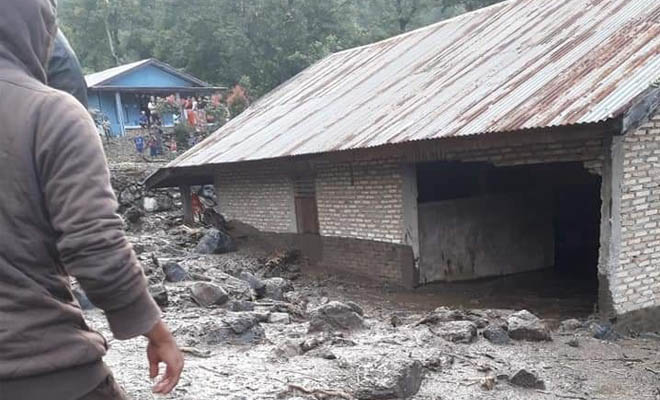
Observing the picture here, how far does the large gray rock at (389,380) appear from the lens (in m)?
3.81

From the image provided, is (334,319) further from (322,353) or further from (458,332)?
(458,332)

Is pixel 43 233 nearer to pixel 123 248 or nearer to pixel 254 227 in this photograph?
pixel 123 248

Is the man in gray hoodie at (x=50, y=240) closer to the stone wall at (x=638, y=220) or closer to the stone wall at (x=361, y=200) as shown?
the stone wall at (x=638, y=220)

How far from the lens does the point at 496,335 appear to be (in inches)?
224

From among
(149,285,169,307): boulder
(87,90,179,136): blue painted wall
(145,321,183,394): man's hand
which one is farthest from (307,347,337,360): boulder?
(87,90,179,136): blue painted wall

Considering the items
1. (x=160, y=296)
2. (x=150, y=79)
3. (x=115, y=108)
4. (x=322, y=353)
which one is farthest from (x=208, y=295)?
(x=150, y=79)

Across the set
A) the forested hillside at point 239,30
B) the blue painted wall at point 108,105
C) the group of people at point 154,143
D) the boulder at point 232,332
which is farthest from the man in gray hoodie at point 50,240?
the blue painted wall at point 108,105

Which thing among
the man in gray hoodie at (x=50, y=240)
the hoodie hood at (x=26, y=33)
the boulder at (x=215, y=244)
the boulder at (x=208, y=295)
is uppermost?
the hoodie hood at (x=26, y=33)

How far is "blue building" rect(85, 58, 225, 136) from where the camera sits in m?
27.0

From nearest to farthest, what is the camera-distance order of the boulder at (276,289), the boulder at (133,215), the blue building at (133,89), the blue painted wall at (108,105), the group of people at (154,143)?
the boulder at (276,289) < the boulder at (133,215) < the group of people at (154,143) < the blue building at (133,89) < the blue painted wall at (108,105)

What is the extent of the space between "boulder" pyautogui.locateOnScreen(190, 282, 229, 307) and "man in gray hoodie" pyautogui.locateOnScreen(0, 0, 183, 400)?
514 cm

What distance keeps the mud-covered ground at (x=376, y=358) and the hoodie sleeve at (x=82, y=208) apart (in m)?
2.28

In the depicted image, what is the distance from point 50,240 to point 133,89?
27872mm

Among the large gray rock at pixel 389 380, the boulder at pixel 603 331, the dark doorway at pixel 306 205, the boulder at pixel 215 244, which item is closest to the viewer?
the large gray rock at pixel 389 380
